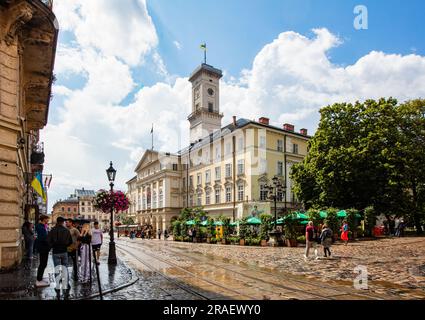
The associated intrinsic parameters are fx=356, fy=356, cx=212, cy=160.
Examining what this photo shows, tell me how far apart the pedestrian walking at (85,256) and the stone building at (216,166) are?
121 ft

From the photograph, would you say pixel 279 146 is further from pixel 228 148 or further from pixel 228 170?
pixel 228 170

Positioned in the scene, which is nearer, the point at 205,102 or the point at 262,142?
the point at 262,142

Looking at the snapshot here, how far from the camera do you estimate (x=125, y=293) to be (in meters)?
9.10

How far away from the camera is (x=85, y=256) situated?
10.8 m

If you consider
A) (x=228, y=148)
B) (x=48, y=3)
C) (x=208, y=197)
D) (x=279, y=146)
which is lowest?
(x=208, y=197)

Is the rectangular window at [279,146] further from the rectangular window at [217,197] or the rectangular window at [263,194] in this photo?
the rectangular window at [217,197]

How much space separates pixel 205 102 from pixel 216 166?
19953mm

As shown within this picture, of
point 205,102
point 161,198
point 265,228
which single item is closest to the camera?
point 265,228

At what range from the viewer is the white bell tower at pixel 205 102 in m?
69.9

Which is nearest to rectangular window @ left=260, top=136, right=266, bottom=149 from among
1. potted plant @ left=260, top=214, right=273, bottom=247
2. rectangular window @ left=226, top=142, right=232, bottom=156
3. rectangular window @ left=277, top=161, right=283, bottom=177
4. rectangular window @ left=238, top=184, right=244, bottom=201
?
rectangular window @ left=277, top=161, right=283, bottom=177

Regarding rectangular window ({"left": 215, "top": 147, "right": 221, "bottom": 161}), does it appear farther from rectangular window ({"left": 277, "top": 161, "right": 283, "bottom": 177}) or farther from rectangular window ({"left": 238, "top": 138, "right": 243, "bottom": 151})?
rectangular window ({"left": 277, "top": 161, "right": 283, "bottom": 177})

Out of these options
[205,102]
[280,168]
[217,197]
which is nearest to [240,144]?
[280,168]
